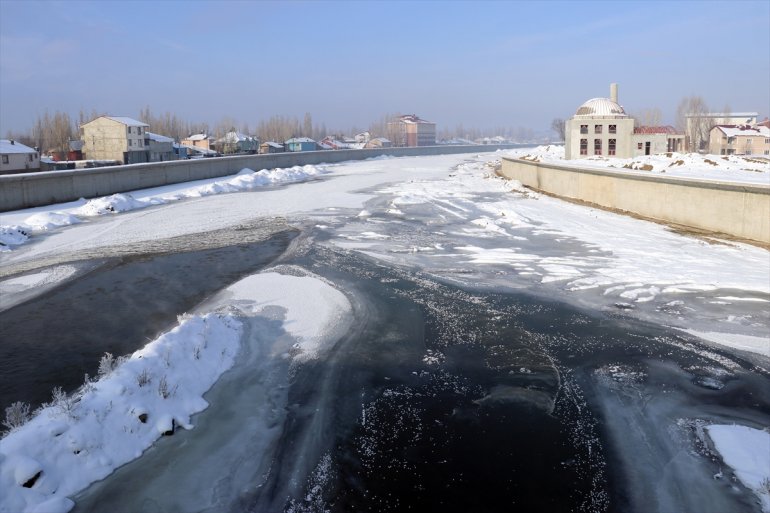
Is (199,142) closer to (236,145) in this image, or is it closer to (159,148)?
(236,145)

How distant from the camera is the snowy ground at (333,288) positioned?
6.54 metres

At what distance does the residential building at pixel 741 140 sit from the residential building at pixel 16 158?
80618 mm

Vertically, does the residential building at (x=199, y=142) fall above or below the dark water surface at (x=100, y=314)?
above

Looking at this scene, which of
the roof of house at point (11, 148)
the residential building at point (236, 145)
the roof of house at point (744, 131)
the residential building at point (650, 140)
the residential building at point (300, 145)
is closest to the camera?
the roof of house at point (11, 148)

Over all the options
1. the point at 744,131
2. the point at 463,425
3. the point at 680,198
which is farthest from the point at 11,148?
the point at 744,131

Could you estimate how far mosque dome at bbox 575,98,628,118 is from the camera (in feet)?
195

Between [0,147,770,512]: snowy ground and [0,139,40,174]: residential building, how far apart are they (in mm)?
24146

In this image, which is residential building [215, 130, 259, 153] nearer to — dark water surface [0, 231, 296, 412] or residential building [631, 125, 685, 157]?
residential building [631, 125, 685, 157]

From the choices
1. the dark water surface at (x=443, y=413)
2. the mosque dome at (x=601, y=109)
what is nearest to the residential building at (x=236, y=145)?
the mosque dome at (x=601, y=109)

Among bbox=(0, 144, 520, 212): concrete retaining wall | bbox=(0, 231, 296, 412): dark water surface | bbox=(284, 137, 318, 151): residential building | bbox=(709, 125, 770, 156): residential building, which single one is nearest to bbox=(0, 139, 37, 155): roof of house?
bbox=(0, 144, 520, 212): concrete retaining wall

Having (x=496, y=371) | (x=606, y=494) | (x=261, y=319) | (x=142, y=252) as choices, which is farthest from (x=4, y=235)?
(x=606, y=494)

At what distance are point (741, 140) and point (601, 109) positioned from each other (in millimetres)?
33347

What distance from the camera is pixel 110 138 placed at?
74.2 meters

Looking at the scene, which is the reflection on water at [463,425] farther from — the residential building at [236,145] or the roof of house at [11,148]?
the residential building at [236,145]
